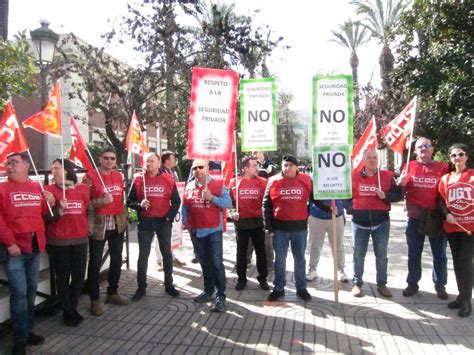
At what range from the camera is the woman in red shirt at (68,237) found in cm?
516

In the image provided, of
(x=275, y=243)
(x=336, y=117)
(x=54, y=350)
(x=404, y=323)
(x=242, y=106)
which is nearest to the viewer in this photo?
(x=54, y=350)

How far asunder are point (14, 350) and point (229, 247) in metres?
5.95

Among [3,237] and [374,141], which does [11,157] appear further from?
[374,141]

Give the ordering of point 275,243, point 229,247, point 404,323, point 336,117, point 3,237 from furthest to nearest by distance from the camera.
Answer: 1. point 229,247
2. point 275,243
3. point 336,117
4. point 404,323
5. point 3,237

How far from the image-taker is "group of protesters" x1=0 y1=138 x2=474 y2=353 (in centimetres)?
525

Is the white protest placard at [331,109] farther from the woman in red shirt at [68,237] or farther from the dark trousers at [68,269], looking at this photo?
the dark trousers at [68,269]

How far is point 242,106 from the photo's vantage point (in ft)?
21.6

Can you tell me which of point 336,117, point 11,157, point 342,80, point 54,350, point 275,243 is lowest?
point 54,350

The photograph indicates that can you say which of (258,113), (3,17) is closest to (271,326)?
(258,113)

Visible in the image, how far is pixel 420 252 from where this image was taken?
6.19m

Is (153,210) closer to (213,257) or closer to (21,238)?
(213,257)

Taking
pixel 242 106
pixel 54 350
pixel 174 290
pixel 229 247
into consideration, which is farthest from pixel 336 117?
pixel 229 247

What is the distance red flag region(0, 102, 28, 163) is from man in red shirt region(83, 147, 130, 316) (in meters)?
0.96

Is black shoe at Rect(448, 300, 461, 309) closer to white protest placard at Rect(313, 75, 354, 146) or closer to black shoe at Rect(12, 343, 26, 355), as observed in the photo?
white protest placard at Rect(313, 75, 354, 146)
